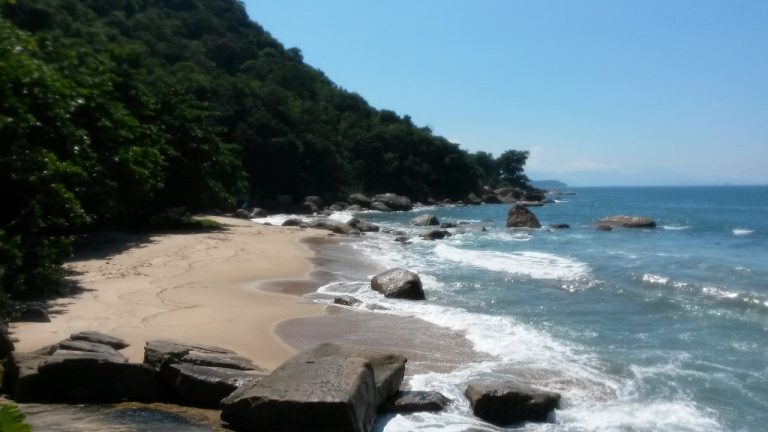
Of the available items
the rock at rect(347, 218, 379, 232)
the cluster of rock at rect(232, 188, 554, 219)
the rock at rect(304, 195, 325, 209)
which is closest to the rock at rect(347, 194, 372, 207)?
the cluster of rock at rect(232, 188, 554, 219)

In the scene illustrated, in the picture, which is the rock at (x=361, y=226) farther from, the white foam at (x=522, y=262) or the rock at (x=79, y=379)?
the rock at (x=79, y=379)

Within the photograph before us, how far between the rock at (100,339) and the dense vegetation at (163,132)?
104 inches

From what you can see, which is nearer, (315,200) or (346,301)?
(346,301)

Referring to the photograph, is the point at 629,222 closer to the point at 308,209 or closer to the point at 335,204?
the point at 308,209

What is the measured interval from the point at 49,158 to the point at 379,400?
8.20 metres

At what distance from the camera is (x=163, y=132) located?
26.0 metres

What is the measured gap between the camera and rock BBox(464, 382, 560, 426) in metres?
8.31

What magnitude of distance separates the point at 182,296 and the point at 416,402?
730 cm

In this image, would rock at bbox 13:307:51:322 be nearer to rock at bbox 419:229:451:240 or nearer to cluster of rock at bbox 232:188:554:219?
rock at bbox 419:229:451:240

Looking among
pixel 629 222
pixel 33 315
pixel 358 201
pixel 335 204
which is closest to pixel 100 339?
pixel 33 315

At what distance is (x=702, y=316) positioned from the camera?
14.9 metres

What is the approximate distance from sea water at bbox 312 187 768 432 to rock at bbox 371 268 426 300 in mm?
363

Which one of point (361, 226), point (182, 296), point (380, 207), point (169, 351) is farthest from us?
point (380, 207)

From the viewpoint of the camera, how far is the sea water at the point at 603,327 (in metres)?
8.77
